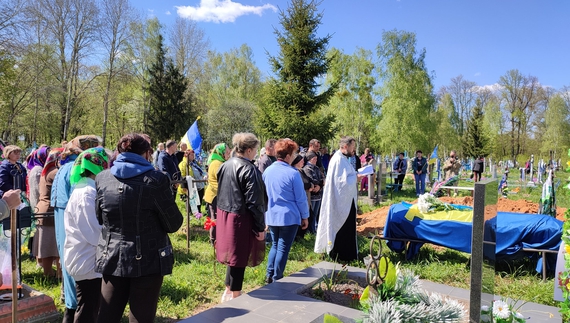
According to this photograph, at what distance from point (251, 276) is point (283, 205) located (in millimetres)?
1360

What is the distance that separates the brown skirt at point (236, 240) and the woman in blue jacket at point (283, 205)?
647 millimetres

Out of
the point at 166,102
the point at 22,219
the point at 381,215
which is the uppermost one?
the point at 166,102

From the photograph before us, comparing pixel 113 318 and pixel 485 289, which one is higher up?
pixel 485 289

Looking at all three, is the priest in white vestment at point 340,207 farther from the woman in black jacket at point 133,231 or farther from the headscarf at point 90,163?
the headscarf at point 90,163

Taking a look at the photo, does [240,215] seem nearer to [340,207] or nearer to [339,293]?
[339,293]

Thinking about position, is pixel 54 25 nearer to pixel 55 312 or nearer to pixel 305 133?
pixel 305 133

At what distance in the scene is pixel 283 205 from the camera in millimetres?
4371

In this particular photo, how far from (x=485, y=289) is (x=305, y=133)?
13789 millimetres

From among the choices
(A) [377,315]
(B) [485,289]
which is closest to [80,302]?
(A) [377,315]

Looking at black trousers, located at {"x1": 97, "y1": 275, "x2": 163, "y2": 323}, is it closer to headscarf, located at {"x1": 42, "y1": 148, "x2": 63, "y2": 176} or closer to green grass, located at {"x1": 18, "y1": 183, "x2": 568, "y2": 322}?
green grass, located at {"x1": 18, "y1": 183, "x2": 568, "y2": 322}

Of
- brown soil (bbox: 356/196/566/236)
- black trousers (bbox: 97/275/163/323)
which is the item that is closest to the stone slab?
black trousers (bbox: 97/275/163/323)

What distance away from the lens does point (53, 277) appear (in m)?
4.94

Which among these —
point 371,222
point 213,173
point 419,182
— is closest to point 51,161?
point 213,173

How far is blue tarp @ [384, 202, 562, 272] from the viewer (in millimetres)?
5027
